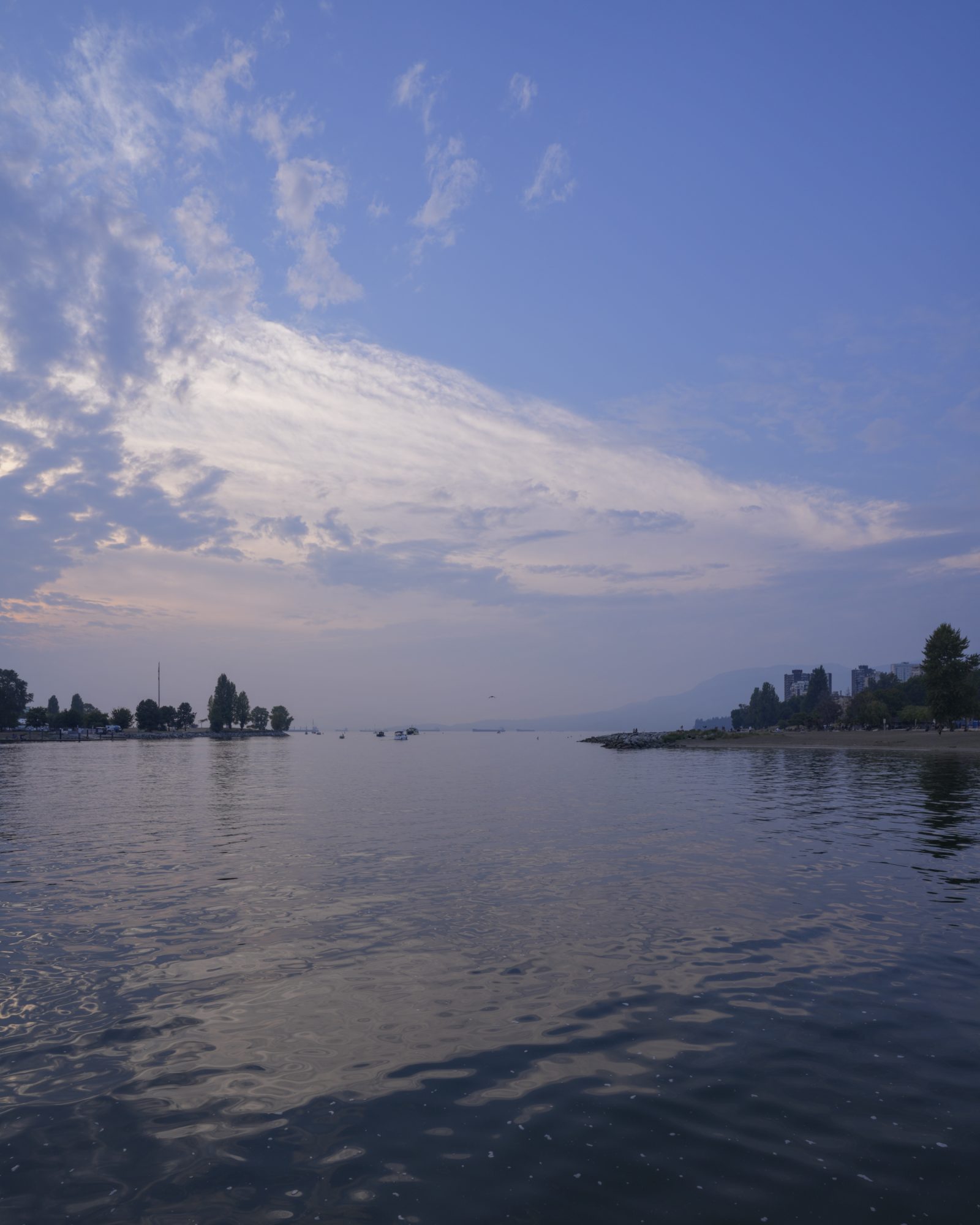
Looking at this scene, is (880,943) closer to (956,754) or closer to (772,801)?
(772,801)

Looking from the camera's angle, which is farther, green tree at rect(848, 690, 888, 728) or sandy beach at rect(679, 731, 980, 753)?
green tree at rect(848, 690, 888, 728)

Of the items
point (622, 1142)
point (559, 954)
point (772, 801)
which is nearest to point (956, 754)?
point (772, 801)

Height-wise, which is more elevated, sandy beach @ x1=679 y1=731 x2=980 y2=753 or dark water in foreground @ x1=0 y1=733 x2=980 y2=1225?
dark water in foreground @ x1=0 y1=733 x2=980 y2=1225

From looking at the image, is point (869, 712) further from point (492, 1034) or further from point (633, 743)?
point (492, 1034)

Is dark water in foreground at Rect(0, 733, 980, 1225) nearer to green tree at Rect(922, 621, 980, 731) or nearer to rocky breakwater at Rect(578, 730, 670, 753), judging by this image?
green tree at Rect(922, 621, 980, 731)

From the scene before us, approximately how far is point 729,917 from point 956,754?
9903 centimetres

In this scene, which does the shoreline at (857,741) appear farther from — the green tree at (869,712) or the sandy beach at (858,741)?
the green tree at (869,712)

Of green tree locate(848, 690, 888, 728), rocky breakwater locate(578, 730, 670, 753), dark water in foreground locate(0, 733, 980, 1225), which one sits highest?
dark water in foreground locate(0, 733, 980, 1225)

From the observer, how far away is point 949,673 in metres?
125

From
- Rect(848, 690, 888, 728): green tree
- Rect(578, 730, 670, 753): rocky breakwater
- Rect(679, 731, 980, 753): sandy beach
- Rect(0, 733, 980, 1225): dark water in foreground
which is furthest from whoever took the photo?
Rect(848, 690, 888, 728): green tree

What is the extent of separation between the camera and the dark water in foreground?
8.35 meters

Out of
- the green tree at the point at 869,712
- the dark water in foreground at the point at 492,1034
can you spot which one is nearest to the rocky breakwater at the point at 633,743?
the green tree at the point at 869,712

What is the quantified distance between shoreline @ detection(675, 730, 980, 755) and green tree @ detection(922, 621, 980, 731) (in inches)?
177

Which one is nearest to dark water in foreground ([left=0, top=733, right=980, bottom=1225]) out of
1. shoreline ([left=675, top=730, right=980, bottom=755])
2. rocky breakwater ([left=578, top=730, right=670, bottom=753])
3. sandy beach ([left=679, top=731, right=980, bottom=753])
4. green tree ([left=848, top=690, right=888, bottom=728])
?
shoreline ([left=675, top=730, right=980, bottom=755])
